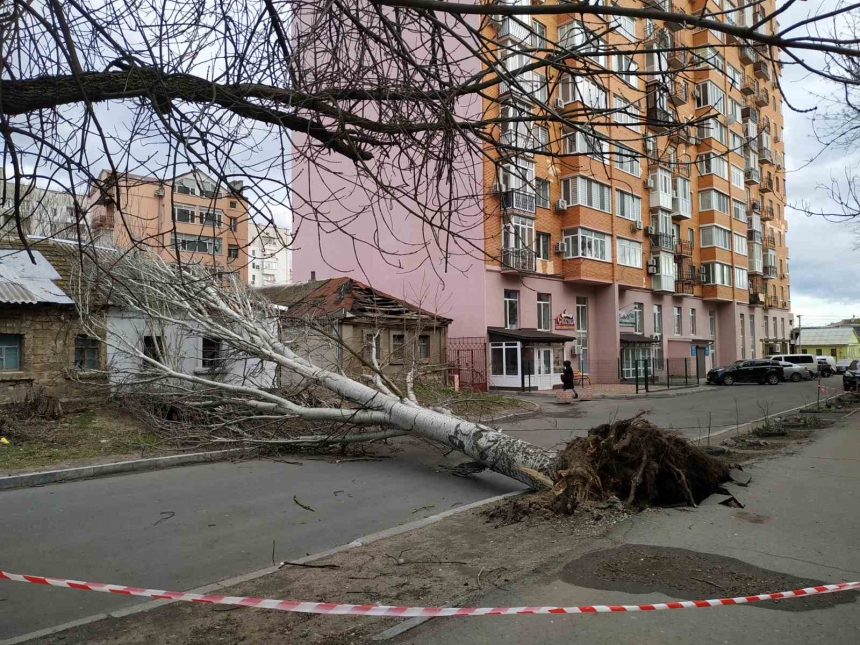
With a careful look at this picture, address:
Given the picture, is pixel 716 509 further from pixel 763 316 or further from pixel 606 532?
pixel 763 316

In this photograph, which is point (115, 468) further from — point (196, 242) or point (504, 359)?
point (504, 359)

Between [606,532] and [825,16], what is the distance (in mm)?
4291

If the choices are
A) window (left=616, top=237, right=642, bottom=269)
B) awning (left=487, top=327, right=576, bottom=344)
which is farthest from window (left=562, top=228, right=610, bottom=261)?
awning (left=487, top=327, right=576, bottom=344)

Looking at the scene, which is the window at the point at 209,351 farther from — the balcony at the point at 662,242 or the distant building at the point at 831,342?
the distant building at the point at 831,342

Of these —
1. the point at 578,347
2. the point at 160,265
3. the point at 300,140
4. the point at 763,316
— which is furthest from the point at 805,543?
the point at 763,316

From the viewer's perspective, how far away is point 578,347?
109 feet

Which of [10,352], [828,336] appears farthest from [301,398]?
[828,336]

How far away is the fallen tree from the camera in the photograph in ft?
21.9

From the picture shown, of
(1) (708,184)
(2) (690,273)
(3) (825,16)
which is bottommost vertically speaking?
(3) (825,16)

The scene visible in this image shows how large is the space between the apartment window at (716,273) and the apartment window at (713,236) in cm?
130

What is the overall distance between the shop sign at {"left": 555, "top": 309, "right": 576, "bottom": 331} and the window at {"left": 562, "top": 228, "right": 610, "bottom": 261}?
302 cm

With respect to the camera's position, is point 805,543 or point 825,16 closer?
point 825,16

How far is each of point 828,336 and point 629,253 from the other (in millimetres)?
67336

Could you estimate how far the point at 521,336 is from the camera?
27.2 meters
